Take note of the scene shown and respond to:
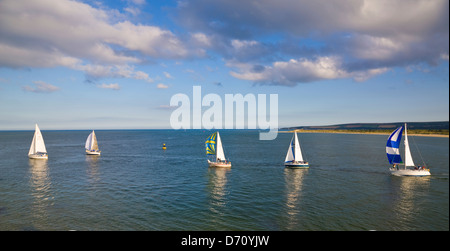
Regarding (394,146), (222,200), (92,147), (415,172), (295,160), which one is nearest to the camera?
(222,200)

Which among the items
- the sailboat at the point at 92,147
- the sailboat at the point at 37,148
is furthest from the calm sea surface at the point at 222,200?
the sailboat at the point at 92,147

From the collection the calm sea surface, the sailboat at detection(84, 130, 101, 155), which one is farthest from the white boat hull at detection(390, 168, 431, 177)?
the sailboat at detection(84, 130, 101, 155)

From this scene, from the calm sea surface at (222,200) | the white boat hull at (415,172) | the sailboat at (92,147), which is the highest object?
the sailboat at (92,147)

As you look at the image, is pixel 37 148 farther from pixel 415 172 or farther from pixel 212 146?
pixel 415 172

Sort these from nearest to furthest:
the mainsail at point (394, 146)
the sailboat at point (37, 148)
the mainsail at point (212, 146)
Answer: the mainsail at point (394, 146)
the mainsail at point (212, 146)
the sailboat at point (37, 148)

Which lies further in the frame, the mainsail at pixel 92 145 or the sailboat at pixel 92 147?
the mainsail at pixel 92 145

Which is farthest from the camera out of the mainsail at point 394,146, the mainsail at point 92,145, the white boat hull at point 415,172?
the mainsail at point 92,145

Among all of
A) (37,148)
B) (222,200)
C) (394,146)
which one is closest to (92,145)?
(37,148)

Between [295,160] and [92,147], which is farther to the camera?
[92,147]

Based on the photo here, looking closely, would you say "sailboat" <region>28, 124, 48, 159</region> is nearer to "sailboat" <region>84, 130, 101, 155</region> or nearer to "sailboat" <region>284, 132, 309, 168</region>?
"sailboat" <region>84, 130, 101, 155</region>

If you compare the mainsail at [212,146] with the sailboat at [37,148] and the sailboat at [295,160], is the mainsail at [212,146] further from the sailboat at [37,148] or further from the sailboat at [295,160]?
the sailboat at [37,148]

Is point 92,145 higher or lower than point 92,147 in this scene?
higher

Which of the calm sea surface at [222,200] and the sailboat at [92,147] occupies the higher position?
the sailboat at [92,147]

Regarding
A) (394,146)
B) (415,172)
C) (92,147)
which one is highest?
(394,146)
